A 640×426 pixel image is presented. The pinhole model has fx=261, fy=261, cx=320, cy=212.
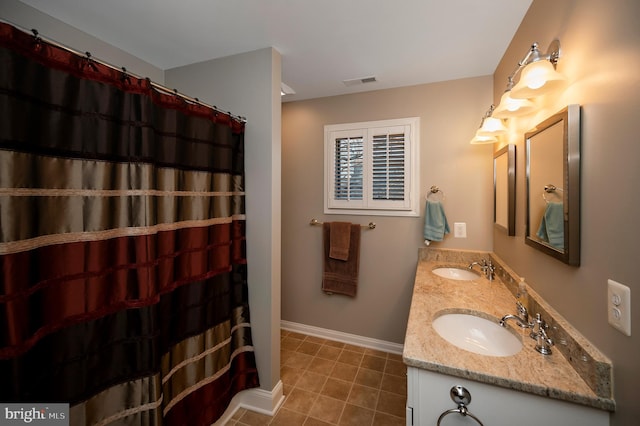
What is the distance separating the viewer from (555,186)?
1.09 meters

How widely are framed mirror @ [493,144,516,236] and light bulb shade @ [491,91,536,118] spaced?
340mm

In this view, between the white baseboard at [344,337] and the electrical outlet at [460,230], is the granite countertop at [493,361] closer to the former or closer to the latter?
the electrical outlet at [460,230]

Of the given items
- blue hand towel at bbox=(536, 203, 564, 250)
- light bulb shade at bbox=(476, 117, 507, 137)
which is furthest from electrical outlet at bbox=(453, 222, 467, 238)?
blue hand towel at bbox=(536, 203, 564, 250)

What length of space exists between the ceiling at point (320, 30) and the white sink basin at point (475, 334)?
1.64m

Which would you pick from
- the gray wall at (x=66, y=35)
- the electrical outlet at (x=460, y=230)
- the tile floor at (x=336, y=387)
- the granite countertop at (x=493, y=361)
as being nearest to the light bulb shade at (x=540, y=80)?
the granite countertop at (x=493, y=361)

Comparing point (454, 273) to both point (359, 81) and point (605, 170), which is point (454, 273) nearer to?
point (605, 170)

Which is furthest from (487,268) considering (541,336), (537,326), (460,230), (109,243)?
(109,243)

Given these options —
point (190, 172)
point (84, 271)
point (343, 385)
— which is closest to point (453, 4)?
point (190, 172)

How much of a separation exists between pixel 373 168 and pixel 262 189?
116cm

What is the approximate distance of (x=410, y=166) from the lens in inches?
92.1

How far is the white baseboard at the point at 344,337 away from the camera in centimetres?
244

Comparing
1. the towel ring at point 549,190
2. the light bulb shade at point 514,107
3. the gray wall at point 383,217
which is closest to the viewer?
the towel ring at point 549,190

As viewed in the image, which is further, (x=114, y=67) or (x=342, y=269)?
(x=342, y=269)

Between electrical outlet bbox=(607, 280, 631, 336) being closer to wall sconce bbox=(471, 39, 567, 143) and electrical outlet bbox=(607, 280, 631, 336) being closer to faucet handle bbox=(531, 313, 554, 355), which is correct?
faucet handle bbox=(531, 313, 554, 355)
